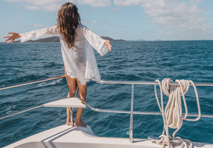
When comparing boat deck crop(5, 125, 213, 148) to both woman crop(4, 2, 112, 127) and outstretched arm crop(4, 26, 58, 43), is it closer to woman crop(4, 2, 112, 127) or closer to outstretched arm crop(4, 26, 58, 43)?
woman crop(4, 2, 112, 127)

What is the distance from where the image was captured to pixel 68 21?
6.61 feet

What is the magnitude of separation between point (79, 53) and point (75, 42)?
137 millimetres

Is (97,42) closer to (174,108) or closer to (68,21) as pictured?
(68,21)

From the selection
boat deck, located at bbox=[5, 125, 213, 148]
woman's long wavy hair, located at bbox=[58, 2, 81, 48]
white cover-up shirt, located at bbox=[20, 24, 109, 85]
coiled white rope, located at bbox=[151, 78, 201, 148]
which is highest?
woman's long wavy hair, located at bbox=[58, 2, 81, 48]

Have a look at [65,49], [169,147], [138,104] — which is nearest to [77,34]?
[65,49]

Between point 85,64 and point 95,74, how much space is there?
0.17 m

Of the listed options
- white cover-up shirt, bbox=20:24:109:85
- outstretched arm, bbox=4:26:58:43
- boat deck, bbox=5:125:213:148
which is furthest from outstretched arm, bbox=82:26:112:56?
boat deck, bbox=5:125:213:148

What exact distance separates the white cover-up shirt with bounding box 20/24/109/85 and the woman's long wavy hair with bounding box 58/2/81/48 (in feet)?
0.19

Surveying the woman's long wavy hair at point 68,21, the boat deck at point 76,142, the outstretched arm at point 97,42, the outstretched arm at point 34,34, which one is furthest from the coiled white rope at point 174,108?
the outstretched arm at point 34,34

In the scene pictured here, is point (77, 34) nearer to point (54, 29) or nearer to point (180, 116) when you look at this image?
point (54, 29)

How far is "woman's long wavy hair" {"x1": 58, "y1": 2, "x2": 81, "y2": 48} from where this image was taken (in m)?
1.99

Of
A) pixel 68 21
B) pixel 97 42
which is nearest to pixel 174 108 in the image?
pixel 97 42

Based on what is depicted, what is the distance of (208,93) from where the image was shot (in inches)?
296

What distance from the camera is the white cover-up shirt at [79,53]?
206 centimetres
